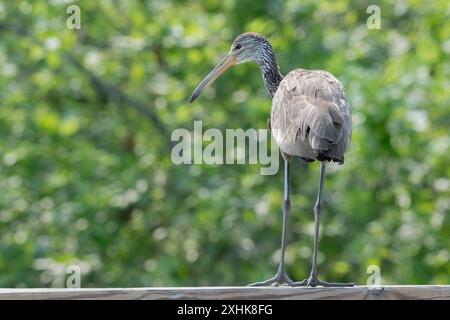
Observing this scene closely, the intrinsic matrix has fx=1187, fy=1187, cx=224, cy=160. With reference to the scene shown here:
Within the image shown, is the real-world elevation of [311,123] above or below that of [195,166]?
below

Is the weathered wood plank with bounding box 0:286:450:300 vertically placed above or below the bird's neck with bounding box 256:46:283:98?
below

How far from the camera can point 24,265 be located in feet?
44.4

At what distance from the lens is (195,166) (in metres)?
14.0

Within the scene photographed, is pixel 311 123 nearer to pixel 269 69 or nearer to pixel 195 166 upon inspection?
pixel 269 69

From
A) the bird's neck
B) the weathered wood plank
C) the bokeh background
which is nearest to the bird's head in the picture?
the bird's neck

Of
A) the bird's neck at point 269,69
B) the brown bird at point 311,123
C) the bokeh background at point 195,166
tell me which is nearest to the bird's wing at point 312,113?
the brown bird at point 311,123

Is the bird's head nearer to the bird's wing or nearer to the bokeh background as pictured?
the bird's wing

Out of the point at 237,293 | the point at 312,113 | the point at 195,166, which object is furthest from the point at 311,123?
the point at 195,166

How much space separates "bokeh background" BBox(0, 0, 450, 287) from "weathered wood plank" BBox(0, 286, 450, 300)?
7.09 m

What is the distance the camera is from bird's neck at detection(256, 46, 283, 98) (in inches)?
323

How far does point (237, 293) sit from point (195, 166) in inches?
339

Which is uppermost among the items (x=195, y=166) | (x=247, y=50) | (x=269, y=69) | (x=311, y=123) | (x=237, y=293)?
(x=247, y=50)

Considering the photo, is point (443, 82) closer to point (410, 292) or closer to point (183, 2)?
point (183, 2)
